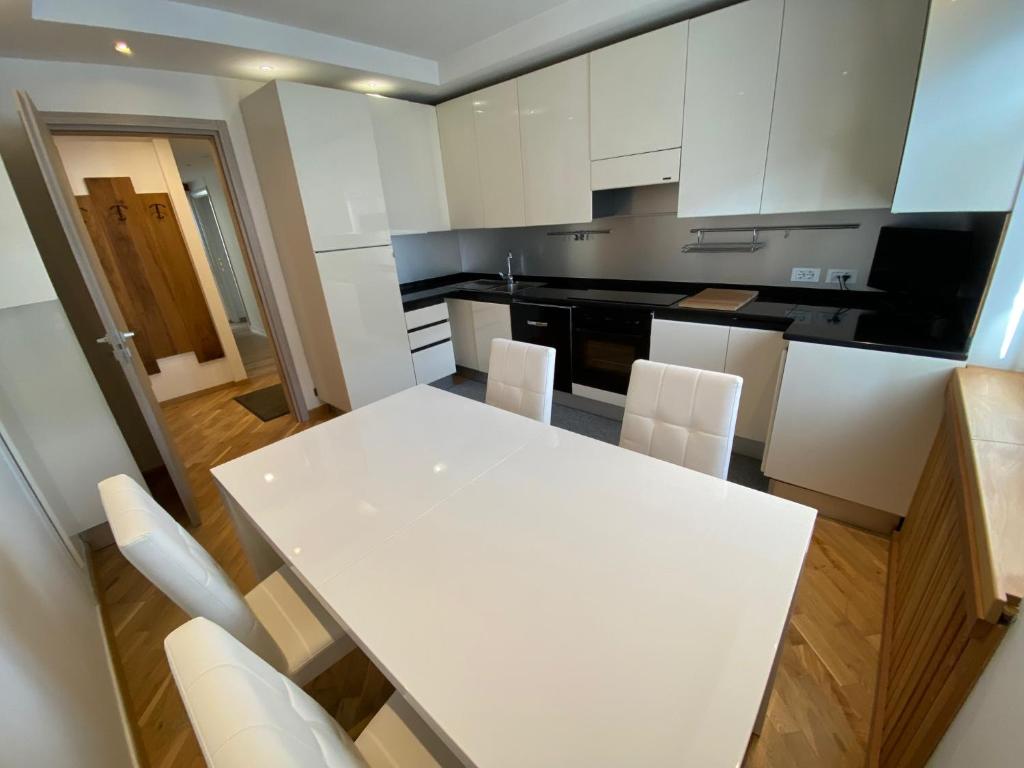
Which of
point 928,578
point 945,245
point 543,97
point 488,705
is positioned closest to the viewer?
point 488,705

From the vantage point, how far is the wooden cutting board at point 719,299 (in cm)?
238

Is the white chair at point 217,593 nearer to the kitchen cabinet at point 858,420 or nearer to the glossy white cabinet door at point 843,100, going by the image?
the kitchen cabinet at point 858,420

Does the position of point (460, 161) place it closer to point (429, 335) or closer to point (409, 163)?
point (409, 163)

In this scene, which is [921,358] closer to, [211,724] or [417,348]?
[211,724]

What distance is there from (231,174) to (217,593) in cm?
289

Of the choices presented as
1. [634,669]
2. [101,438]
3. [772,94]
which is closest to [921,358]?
[772,94]

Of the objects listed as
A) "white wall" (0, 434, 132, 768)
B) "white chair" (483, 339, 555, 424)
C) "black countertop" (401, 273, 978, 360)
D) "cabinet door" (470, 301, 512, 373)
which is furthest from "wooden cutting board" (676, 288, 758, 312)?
"white wall" (0, 434, 132, 768)

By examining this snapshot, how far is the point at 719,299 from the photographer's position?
2.52 metres

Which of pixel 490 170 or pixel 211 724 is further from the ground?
pixel 490 170

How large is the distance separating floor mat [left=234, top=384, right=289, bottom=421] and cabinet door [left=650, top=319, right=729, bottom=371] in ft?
9.64

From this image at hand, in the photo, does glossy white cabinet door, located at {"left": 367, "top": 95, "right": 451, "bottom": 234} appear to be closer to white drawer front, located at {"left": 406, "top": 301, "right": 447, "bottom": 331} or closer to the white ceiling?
the white ceiling

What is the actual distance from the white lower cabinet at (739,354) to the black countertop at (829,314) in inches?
2.0

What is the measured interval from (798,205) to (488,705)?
2.49m

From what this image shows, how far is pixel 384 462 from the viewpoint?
4.62 ft
